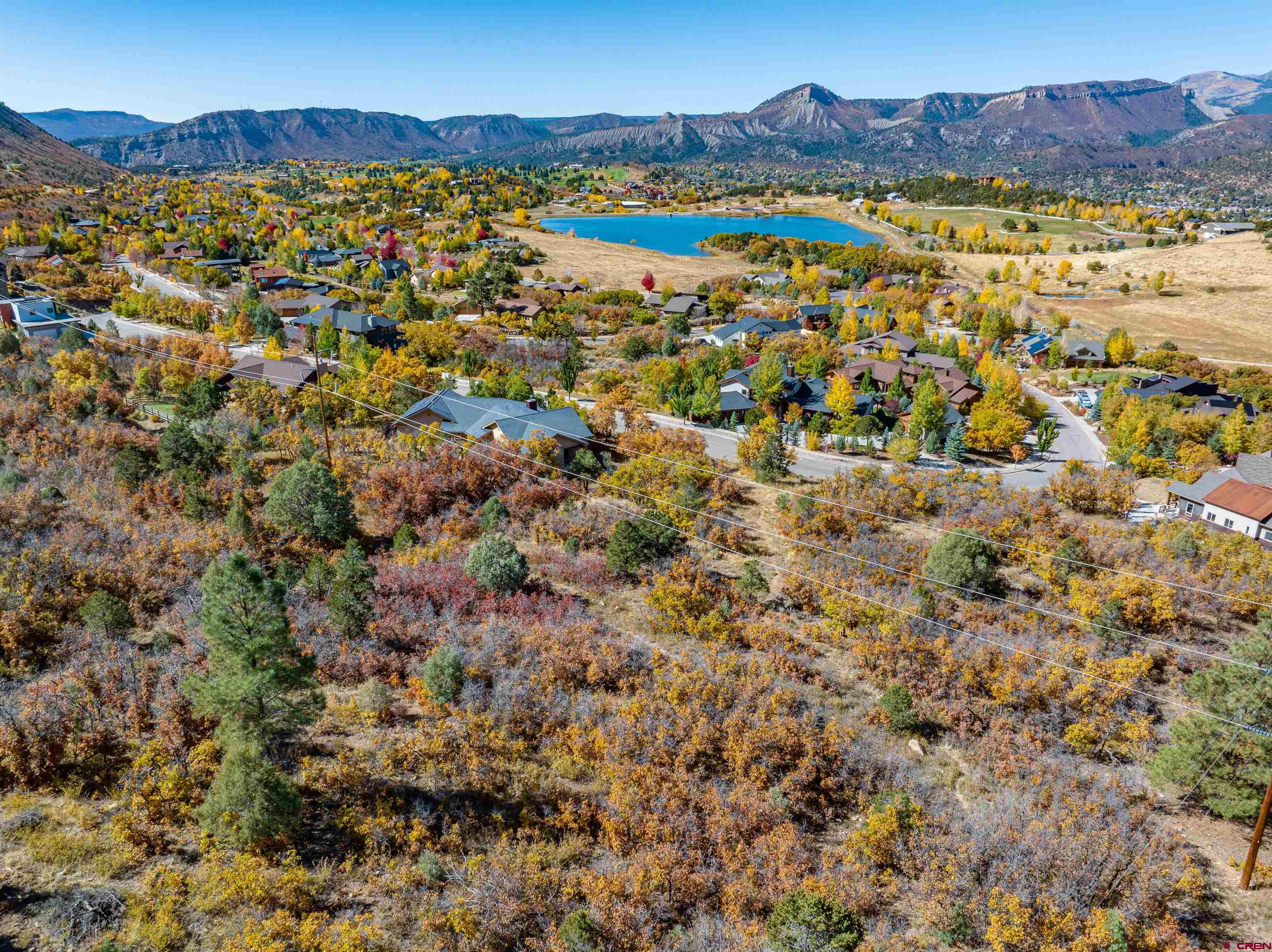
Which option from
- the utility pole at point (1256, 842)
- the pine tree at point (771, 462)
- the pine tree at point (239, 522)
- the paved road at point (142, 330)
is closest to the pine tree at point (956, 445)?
the pine tree at point (771, 462)

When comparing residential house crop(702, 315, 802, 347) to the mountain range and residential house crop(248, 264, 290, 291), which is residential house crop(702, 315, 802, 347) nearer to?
residential house crop(248, 264, 290, 291)

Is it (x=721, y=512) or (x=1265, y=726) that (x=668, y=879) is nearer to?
(x=1265, y=726)

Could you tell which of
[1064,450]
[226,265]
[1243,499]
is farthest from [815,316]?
[226,265]

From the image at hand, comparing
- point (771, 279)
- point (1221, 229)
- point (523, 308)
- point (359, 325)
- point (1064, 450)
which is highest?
point (1221, 229)

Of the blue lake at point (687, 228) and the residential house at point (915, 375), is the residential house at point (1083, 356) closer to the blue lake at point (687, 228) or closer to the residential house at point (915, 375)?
the residential house at point (915, 375)

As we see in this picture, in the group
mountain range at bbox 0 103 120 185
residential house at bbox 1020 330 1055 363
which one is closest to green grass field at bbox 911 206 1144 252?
residential house at bbox 1020 330 1055 363

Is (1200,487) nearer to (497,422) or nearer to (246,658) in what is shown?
(497,422)
